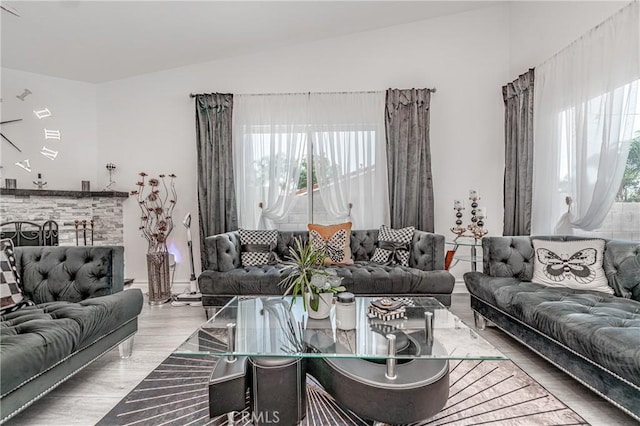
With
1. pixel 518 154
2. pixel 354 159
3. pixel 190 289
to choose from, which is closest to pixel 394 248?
pixel 354 159

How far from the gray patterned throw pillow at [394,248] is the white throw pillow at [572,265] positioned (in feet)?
3.69

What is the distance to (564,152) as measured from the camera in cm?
325

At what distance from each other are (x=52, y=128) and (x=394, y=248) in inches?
169

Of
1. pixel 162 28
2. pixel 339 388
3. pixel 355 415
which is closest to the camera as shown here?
pixel 339 388

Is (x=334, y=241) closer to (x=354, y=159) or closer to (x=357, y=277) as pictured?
(x=357, y=277)

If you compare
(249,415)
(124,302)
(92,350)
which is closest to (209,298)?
(124,302)

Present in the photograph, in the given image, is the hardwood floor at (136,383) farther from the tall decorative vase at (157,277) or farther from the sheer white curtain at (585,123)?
the sheer white curtain at (585,123)

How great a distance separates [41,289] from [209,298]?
4.02 ft

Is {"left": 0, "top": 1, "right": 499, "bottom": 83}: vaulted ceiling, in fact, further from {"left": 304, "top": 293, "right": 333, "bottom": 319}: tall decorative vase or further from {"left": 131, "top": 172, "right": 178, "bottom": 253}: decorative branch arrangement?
{"left": 304, "top": 293, "right": 333, "bottom": 319}: tall decorative vase

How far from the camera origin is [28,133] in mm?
3859

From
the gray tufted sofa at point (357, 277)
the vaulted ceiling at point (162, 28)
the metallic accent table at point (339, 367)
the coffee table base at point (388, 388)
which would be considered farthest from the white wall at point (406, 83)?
the coffee table base at point (388, 388)

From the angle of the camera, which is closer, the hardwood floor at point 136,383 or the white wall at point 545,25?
the hardwood floor at point 136,383

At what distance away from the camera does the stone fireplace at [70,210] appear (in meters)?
3.54

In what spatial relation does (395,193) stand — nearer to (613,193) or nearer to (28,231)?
(613,193)
